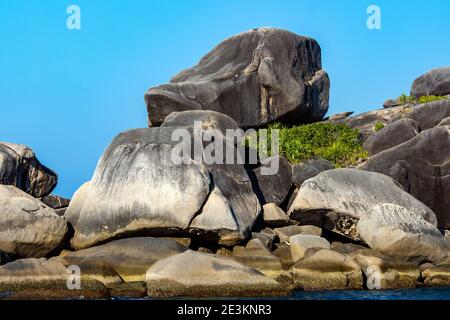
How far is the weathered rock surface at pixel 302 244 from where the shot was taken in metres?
22.1

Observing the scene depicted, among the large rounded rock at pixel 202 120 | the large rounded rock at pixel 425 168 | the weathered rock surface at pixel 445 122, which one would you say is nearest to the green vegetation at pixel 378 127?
the weathered rock surface at pixel 445 122

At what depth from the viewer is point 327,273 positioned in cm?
2036

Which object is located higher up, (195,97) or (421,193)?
(195,97)

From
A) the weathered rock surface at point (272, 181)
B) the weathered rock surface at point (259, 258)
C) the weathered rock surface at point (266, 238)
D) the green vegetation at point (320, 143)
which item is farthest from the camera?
the green vegetation at point (320, 143)

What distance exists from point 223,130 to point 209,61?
7113 millimetres

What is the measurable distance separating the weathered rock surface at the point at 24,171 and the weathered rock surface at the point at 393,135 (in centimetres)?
1502

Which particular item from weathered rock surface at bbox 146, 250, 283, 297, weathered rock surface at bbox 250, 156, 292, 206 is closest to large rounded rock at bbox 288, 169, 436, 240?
weathered rock surface at bbox 250, 156, 292, 206

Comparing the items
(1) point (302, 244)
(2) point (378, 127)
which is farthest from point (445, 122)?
(1) point (302, 244)

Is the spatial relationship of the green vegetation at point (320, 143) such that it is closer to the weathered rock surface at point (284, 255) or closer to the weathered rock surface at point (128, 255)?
the weathered rock surface at point (284, 255)

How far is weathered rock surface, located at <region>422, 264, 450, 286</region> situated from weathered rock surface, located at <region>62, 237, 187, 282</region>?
22.8ft

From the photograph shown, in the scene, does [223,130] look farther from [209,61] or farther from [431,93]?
[431,93]

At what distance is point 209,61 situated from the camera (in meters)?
36.8
